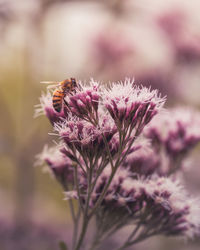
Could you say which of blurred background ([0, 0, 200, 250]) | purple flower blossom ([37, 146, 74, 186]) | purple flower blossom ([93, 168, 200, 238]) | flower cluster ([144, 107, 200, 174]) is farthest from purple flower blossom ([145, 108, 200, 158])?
blurred background ([0, 0, 200, 250])

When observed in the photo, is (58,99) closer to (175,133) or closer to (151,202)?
(151,202)

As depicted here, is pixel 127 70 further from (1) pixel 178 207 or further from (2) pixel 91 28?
(1) pixel 178 207

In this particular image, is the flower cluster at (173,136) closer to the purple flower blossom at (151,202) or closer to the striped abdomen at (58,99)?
the purple flower blossom at (151,202)

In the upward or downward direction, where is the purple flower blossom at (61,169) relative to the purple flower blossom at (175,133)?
downward

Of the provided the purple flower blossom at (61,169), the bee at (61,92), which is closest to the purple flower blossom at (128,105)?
the bee at (61,92)

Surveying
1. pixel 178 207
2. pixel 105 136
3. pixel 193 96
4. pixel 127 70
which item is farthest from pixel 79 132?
pixel 193 96

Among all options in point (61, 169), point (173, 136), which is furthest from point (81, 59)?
point (61, 169)

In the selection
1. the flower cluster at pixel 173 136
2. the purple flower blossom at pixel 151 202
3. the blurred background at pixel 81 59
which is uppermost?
the blurred background at pixel 81 59

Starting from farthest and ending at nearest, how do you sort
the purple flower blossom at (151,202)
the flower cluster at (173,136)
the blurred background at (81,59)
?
the blurred background at (81,59) < the flower cluster at (173,136) < the purple flower blossom at (151,202)
